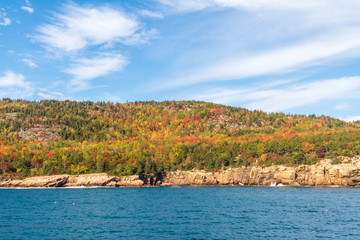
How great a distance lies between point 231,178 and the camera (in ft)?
550

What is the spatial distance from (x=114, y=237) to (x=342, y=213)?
5092cm

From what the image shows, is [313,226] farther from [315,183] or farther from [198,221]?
[315,183]

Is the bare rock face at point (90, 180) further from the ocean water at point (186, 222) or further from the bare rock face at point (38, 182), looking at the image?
the ocean water at point (186, 222)

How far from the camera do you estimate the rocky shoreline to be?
488 ft

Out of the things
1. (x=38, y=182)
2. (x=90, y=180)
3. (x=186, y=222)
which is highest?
(x=186, y=222)

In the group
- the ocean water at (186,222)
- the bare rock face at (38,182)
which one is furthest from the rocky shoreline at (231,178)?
the ocean water at (186,222)

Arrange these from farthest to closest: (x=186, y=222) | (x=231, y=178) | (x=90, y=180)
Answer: (x=231, y=178), (x=90, y=180), (x=186, y=222)

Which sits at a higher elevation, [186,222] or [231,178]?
[186,222]

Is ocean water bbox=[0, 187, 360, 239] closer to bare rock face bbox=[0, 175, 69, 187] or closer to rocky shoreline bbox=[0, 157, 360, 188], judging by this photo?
rocky shoreline bbox=[0, 157, 360, 188]

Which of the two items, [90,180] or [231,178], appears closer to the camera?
[90,180]

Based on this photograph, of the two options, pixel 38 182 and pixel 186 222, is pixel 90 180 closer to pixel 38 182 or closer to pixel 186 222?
pixel 38 182

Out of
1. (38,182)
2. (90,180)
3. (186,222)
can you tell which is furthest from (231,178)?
(186,222)

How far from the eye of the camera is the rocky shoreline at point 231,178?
14862 cm

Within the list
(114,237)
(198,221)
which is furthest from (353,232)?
(114,237)
